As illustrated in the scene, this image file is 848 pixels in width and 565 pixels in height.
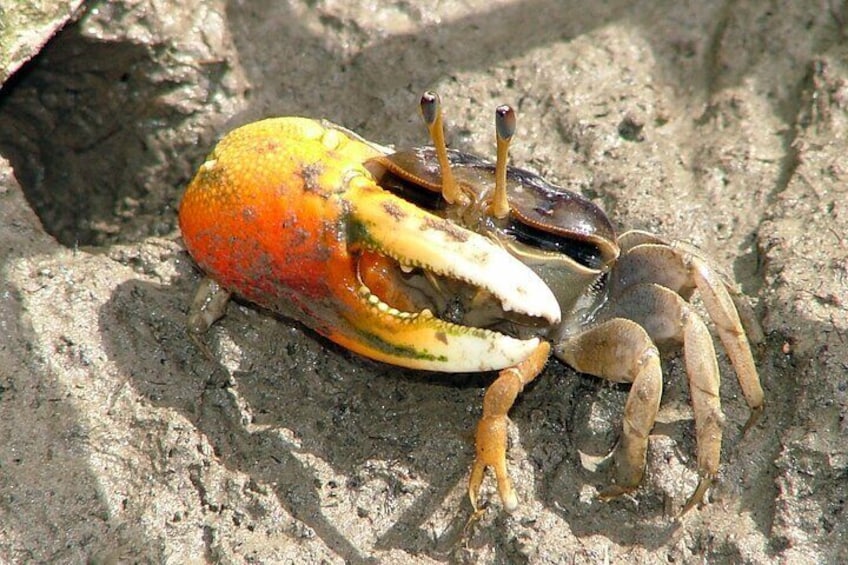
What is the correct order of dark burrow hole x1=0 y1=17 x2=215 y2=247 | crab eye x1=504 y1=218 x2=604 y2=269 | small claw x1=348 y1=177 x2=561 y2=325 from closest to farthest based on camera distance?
1. small claw x1=348 y1=177 x2=561 y2=325
2. crab eye x1=504 y1=218 x2=604 y2=269
3. dark burrow hole x1=0 y1=17 x2=215 y2=247

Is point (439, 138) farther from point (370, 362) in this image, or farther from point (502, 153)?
point (370, 362)

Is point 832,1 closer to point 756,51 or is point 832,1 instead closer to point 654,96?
point 756,51

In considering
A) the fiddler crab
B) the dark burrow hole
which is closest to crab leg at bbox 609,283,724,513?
the fiddler crab

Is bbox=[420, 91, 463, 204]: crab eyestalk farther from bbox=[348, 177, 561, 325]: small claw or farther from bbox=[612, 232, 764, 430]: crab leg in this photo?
bbox=[612, 232, 764, 430]: crab leg

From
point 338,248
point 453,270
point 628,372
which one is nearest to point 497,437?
point 628,372

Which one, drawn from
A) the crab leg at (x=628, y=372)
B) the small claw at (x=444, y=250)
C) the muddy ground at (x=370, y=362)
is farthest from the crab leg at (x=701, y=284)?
the small claw at (x=444, y=250)

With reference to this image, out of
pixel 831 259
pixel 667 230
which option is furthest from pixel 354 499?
pixel 831 259
